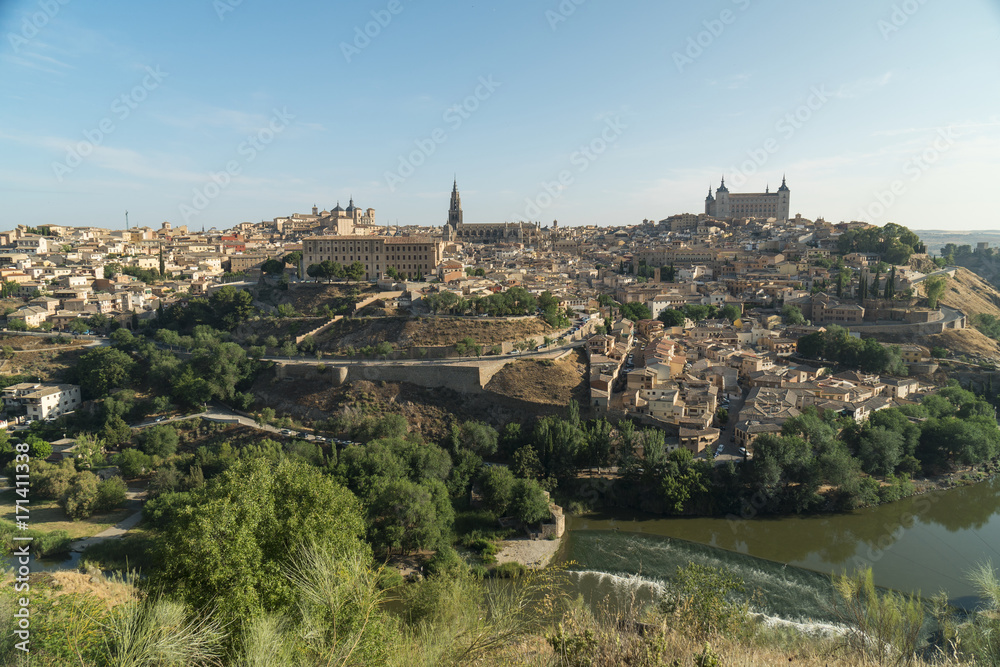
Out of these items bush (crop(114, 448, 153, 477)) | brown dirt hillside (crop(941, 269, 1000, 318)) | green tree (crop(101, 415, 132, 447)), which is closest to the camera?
bush (crop(114, 448, 153, 477))

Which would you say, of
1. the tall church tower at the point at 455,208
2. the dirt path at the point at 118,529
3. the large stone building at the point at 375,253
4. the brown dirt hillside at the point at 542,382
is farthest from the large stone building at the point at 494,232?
the dirt path at the point at 118,529

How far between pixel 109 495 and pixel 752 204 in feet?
196

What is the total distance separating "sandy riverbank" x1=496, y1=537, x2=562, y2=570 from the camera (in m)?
12.0

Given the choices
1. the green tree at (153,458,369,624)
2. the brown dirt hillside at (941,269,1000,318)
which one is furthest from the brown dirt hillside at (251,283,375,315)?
the brown dirt hillside at (941,269,1000,318)

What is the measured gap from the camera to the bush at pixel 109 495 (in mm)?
13797

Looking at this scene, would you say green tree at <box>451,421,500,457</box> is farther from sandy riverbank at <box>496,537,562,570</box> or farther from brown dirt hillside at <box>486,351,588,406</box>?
sandy riverbank at <box>496,537,562,570</box>

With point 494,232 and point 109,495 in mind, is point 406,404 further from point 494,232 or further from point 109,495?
point 494,232

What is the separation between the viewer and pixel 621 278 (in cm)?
3325

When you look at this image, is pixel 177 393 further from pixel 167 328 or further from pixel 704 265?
pixel 704 265

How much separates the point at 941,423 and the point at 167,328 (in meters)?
27.7

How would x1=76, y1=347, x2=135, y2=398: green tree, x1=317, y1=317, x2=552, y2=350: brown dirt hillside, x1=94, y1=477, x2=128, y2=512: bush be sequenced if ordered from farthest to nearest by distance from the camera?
x1=317, y1=317, x2=552, y2=350: brown dirt hillside < x1=76, y1=347, x2=135, y2=398: green tree < x1=94, y1=477, x2=128, y2=512: bush

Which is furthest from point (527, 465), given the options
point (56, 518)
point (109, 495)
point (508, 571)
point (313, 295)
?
point (313, 295)

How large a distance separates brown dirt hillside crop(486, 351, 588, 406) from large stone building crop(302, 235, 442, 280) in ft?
39.4

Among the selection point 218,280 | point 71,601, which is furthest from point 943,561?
point 218,280
